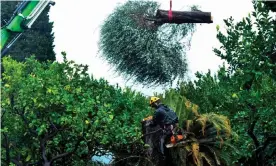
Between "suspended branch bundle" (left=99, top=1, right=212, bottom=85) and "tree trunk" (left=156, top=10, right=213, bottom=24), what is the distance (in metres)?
10.3

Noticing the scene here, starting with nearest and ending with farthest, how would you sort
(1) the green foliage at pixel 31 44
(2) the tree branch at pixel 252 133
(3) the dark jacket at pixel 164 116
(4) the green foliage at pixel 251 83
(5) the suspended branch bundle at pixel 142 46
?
1. (4) the green foliage at pixel 251 83
2. (3) the dark jacket at pixel 164 116
3. (2) the tree branch at pixel 252 133
4. (5) the suspended branch bundle at pixel 142 46
5. (1) the green foliage at pixel 31 44

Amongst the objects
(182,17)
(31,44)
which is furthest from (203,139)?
(31,44)

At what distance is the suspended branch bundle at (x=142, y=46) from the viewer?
76.2 ft

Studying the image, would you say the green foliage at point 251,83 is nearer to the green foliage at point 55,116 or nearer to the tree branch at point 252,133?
the tree branch at point 252,133

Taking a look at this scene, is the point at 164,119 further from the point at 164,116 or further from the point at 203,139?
the point at 203,139

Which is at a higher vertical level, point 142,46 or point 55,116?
point 142,46

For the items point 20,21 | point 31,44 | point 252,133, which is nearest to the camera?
point 20,21

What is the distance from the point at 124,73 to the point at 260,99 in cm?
1529

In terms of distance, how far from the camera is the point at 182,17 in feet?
37.4

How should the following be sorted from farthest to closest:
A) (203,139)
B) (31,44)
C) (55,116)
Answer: (31,44)
(55,116)
(203,139)

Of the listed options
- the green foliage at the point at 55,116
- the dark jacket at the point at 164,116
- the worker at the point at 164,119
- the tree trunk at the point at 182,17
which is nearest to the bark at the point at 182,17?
the tree trunk at the point at 182,17

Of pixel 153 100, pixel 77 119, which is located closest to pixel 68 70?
pixel 77 119

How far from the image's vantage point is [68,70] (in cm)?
1343

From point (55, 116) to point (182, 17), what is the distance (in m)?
3.99
